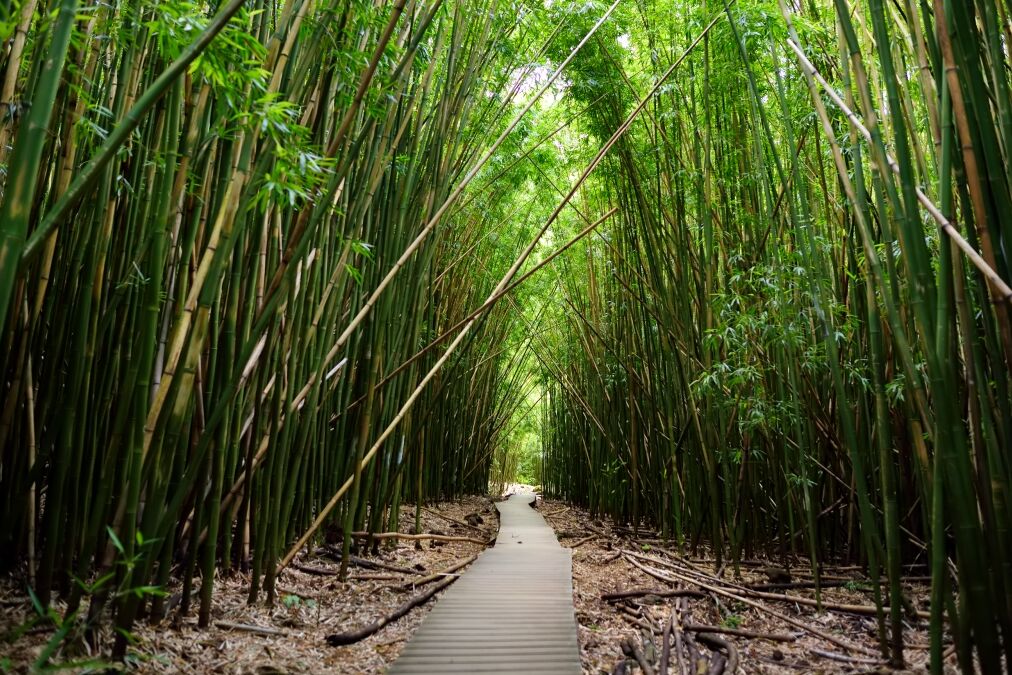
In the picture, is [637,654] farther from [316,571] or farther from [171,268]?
[171,268]

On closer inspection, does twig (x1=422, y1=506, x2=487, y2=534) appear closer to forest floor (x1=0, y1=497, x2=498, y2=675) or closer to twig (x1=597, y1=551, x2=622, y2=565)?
twig (x1=597, y1=551, x2=622, y2=565)

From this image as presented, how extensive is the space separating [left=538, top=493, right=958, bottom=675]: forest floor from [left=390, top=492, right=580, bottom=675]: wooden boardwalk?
4.2 inches

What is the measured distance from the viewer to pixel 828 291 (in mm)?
2504

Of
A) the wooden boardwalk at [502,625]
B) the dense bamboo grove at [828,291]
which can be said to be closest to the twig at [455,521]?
the dense bamboo grove at [828,291]

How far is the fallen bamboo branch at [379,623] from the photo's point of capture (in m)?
1.65

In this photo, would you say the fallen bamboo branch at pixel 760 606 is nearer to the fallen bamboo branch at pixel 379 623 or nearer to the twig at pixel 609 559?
the twig at pixel 609 559

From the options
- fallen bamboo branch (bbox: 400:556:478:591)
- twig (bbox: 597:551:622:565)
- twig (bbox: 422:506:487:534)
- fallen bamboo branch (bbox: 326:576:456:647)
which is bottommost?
twig (bbox: 422:506:487:534)

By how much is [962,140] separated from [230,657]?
6.14 feet

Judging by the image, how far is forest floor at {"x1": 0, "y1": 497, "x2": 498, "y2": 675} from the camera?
1.25 metres

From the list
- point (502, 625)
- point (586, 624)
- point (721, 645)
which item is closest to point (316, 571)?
point (502, 625)

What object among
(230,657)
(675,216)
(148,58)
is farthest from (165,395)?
(675,216)

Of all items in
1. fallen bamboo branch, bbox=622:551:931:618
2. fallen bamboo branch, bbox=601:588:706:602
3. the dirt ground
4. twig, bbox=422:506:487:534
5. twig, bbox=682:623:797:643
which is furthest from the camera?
twig, bbox=422:506:487:534

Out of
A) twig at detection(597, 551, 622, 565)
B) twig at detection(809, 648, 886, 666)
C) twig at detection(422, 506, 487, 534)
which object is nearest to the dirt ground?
twig at detection(809, 648, 886, 666)

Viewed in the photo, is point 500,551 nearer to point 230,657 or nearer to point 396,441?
point 396,441
